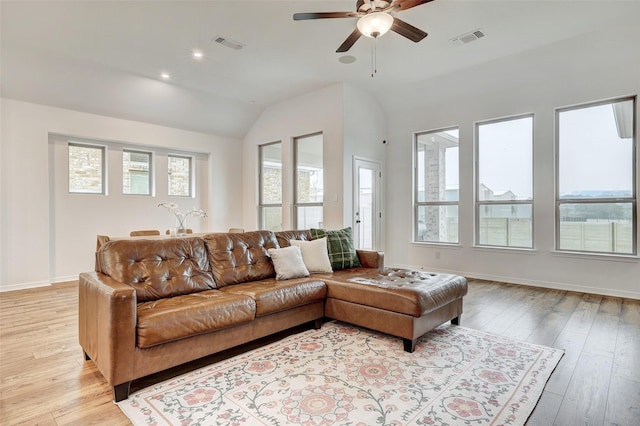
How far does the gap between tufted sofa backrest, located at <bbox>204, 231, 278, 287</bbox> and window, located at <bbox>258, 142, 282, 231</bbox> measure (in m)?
3.48

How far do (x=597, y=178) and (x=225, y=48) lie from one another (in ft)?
17.8

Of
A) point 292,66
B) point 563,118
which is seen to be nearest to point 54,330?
point 292,66

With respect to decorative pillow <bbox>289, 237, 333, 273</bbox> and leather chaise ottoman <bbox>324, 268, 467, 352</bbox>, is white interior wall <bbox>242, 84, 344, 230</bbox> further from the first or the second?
leather chaise ottoman <bbox>324, 268, 467, 352</bbox>

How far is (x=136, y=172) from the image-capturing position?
6.37 meters

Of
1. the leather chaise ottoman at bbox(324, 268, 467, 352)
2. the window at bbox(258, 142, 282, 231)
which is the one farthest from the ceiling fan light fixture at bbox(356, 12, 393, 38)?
the window at bbox(258, 142, 282, 231)

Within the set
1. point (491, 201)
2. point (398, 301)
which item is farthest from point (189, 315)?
point (491, 201)

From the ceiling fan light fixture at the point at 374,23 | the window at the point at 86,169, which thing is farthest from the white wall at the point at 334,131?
the window at the point at 86,169

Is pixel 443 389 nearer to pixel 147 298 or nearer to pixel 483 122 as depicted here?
pixel 147 298

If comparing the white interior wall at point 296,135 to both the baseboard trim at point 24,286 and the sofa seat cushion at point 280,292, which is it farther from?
the baseboard trim at point 24,286

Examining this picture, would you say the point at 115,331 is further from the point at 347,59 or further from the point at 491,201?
the point at 491,201

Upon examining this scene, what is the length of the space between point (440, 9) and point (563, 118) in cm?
273

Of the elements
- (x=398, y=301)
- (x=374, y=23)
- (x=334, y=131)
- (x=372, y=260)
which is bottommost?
(x=398, y=301)

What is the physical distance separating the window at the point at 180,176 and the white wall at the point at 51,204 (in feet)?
0.95

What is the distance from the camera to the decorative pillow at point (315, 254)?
3660mm
